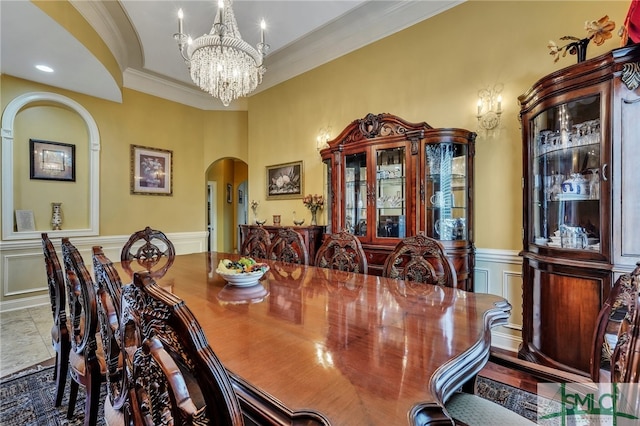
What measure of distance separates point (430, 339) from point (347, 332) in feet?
0.91

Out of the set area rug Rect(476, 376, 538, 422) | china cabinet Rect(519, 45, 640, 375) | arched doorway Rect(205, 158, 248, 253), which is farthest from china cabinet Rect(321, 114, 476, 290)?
arched doorway Rect(205, 158, 248, 253)

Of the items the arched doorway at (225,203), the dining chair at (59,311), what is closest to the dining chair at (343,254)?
the dining chair at (59,311)

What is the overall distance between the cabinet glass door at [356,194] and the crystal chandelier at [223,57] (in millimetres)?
1379

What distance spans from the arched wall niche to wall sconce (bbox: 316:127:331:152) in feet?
10.8

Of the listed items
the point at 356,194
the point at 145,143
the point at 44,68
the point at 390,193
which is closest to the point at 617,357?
the point at 390,193

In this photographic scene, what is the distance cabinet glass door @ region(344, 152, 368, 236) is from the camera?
3.26m

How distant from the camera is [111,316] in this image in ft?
3.32

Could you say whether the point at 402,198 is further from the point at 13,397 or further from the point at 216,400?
the point at 13,397

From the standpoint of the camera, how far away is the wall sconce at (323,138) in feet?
13.4

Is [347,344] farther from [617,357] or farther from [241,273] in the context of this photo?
[241,273]

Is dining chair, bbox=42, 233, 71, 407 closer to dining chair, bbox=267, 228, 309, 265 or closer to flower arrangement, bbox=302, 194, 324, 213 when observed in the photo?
dining chair, bbox=267, 228, 309, 265

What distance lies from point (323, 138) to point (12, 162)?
13.1 ft

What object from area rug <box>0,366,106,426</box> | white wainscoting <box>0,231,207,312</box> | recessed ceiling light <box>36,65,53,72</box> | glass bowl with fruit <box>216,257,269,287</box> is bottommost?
area rug <box>0,366,106,426</box>

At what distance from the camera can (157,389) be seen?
0.61 m
